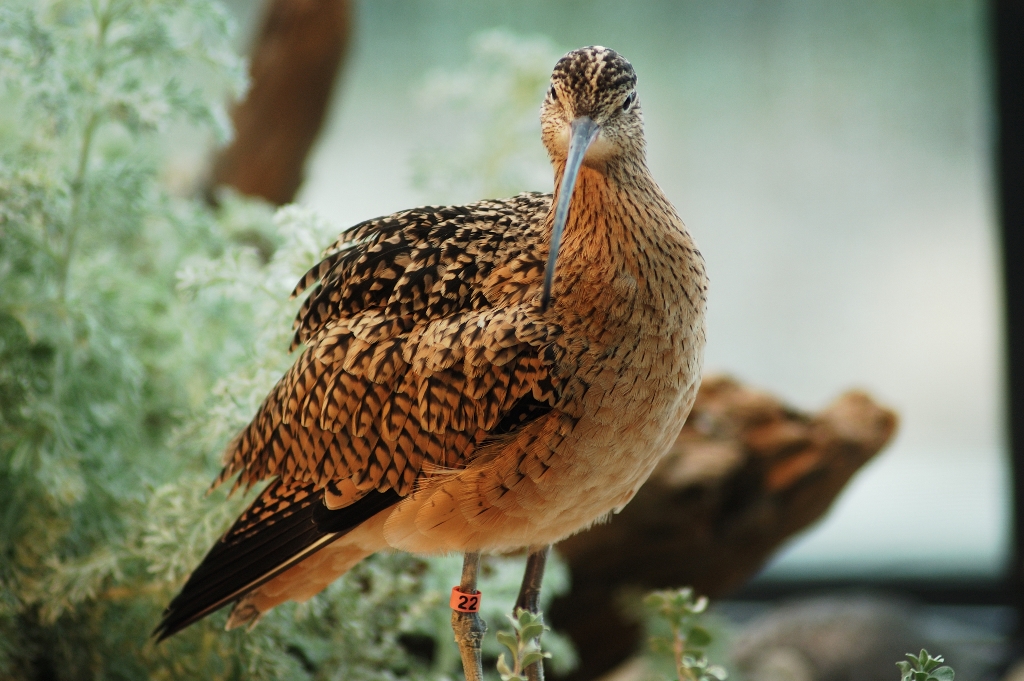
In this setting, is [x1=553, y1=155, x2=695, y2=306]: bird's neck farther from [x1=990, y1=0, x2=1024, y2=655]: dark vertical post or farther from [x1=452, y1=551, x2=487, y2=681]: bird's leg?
[x1=990, y1=0, x2=1024, y2=655]: dark vertical post

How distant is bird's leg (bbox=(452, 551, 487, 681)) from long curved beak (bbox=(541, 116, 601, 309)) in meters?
0.57

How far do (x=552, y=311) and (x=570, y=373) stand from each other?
0.37 feet

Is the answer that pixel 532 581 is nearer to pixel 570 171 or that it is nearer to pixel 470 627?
pixel 470 627

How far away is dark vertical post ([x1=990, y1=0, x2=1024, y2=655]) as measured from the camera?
4.04 m

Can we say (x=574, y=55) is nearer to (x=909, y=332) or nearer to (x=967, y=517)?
(x=909, y=332)

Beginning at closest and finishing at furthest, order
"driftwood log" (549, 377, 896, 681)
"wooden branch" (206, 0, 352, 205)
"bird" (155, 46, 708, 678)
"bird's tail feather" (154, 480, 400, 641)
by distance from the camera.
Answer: "bird" (155, 46, 708, 678), "bird's tail feather" (154, 480, 400, 641), "driftwood log" (549, 377, 896, 681), "wooden branch" (206, 0, 352, 205)

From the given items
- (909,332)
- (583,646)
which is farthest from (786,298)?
(583,646)

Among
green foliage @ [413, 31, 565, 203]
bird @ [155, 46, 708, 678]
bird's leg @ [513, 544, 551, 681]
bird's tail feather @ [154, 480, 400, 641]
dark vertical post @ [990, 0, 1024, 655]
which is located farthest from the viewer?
dark vertical post @ [990, 0, 1024, 655]

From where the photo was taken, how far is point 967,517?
4.26 meters

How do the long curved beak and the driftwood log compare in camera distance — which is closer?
the long curved beak

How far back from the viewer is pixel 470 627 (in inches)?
66.5

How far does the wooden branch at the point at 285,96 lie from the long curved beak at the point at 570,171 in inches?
80.9

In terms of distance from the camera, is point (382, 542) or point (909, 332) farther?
point (909, 332)

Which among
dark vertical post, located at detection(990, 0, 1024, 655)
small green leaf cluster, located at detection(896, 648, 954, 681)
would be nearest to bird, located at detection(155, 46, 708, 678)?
small green leaf cluster, located at detection(896, 648, 954, 681)
